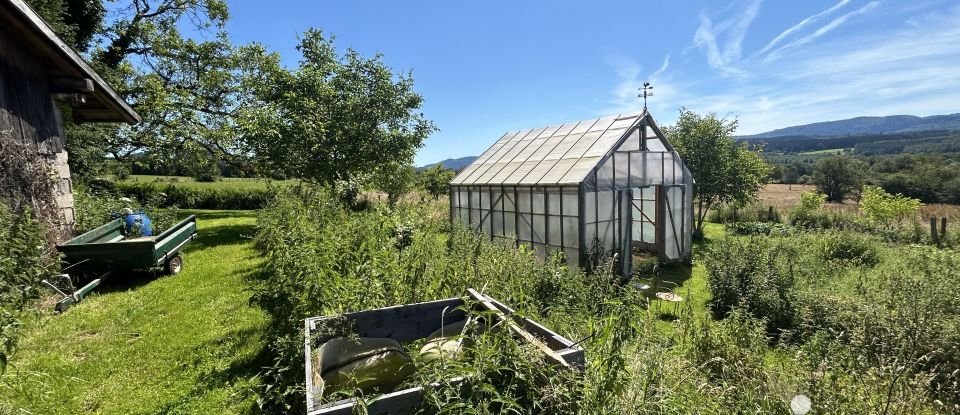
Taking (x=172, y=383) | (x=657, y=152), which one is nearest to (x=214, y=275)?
(x=172, y=383)

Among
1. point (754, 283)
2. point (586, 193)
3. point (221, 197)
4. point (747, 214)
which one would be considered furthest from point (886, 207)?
point (221, 197)

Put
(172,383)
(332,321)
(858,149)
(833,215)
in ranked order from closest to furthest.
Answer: (332,321), (172,383), (833,215), (858,149)

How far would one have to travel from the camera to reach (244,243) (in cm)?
1161

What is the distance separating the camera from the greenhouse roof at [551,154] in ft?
35.7

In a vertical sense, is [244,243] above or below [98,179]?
below

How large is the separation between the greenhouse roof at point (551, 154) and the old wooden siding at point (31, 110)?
368 inches

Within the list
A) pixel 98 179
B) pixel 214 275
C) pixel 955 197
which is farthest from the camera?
pixel 955 197

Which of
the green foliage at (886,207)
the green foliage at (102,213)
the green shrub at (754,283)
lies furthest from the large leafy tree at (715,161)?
the green foliage at (102,213)

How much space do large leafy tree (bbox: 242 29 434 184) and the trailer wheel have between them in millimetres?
5516

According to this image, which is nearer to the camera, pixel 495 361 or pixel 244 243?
pixel 495 361

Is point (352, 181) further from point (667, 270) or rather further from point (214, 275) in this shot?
point (667, 270)

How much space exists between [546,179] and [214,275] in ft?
25.4

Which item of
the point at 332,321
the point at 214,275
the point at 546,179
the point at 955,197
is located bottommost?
the point at 955,197

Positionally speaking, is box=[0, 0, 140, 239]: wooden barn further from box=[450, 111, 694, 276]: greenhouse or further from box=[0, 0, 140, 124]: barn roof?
box=[450, 111, 694, 276]: greenhouse
